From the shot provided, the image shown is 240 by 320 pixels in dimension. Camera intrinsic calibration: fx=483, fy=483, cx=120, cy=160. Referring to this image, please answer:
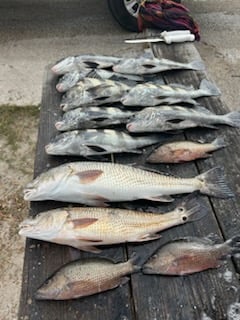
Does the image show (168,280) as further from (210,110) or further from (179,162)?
(210,110)

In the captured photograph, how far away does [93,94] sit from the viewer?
9.39 ft

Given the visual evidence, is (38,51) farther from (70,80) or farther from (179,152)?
(179,152)

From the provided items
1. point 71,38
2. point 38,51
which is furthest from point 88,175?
point 71,38

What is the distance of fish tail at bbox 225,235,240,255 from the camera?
76.2 inches

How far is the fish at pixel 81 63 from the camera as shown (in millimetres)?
3244

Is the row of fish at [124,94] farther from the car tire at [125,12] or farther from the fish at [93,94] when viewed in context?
the car tire at [125,12]

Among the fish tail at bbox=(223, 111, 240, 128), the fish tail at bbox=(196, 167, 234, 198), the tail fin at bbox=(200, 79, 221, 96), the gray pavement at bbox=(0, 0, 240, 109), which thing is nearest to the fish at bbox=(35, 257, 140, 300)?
the fish tail at bbox=(196, 167, 234, 198)

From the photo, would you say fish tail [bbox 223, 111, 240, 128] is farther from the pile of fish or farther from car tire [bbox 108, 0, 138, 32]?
car tire [bbox 108, 0, 138, 32]

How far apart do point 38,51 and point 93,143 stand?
11.6ft

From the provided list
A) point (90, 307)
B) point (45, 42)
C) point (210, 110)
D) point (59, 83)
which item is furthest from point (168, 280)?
point (45, 42)

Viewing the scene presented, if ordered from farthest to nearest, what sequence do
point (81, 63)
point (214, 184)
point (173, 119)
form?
point (81, 63) < point (173, 119) < point (214, 184)

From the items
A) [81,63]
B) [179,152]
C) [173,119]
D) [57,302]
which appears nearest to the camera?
[57,302]

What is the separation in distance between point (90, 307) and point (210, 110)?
1510 millimetres

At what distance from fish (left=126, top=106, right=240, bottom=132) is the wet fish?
64 cm
